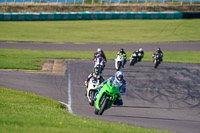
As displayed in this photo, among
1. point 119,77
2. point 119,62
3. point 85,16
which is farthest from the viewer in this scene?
point 85,16

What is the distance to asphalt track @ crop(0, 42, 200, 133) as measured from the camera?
15602 mm

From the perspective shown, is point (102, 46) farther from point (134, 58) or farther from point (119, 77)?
point (119, 77)

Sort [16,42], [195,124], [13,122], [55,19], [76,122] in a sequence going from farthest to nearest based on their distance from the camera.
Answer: [55,19], [16,42], [195,124], [76,122], [13,122]

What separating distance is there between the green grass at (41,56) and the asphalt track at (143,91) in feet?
6.82

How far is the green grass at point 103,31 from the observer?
44594 millimetres

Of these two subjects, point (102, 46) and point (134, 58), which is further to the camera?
point (102, 46)

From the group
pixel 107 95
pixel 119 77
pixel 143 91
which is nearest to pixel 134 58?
pixel 143 91

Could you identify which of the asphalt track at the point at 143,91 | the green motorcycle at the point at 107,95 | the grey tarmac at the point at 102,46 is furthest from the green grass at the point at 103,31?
the green motorcycle at the point at 107,95

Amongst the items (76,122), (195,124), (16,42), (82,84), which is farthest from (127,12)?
(76,122)

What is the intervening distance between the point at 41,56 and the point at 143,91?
14.3 m

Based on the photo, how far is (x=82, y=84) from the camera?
22641mm

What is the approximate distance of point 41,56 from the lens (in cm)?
3347

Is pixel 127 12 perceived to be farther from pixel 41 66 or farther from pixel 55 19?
pixel 41 66

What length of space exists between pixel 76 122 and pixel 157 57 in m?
17.3
